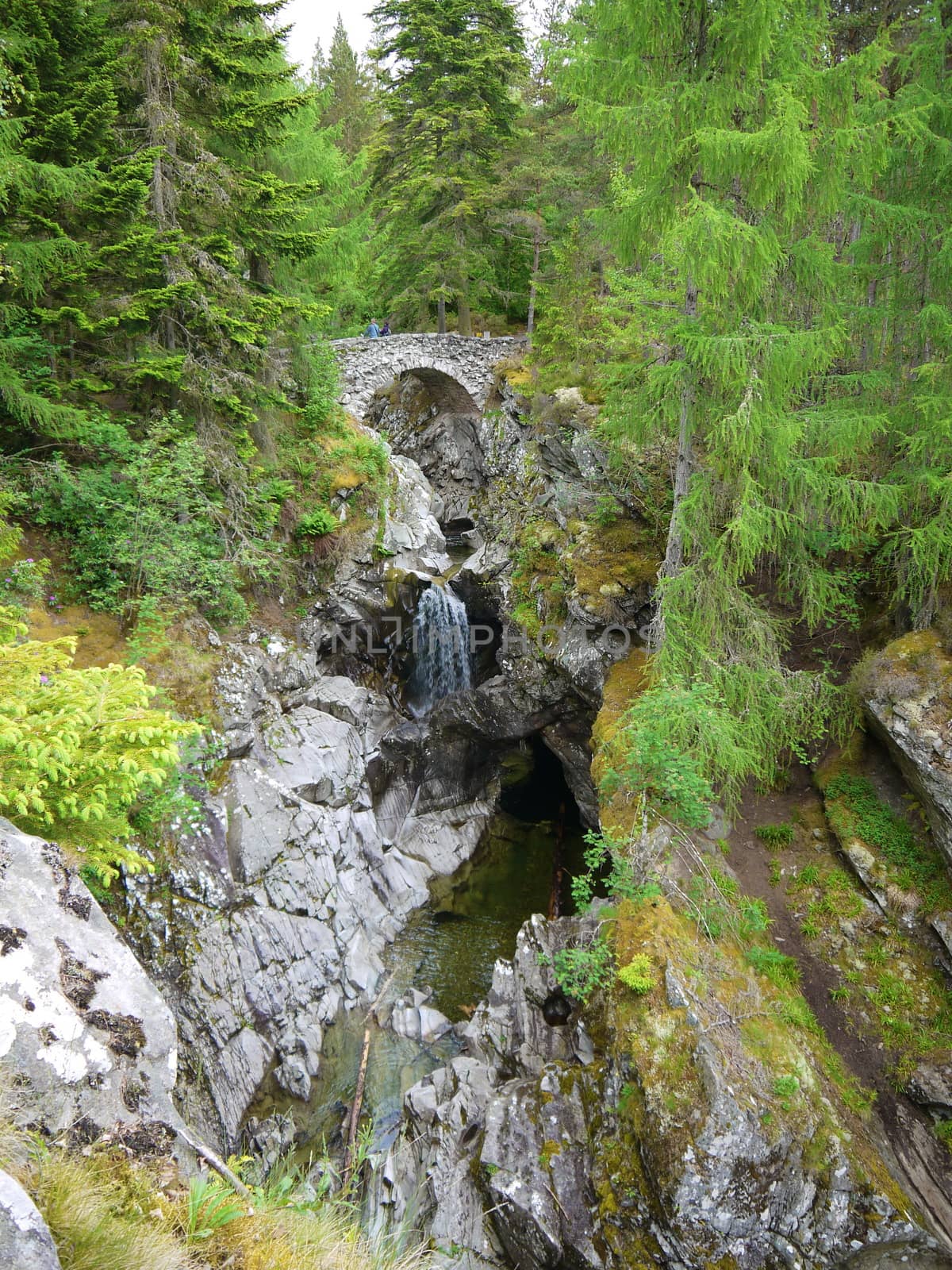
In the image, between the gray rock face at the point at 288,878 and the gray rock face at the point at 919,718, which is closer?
the gray rock face at the point at 919,718

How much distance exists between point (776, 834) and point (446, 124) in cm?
2366

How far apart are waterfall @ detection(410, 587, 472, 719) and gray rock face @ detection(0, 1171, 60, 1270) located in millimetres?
14547

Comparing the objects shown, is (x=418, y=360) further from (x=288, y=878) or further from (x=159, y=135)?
(x=288, y=878)

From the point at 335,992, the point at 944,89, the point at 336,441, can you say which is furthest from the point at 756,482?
the point at 336,441

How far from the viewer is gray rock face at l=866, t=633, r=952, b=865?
8164 mm

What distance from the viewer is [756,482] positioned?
818 centimetres

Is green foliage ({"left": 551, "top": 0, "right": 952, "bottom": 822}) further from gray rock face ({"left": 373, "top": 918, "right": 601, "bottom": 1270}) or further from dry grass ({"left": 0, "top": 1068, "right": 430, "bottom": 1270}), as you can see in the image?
dry grass ({"left": 0, "top": 1068, "right": 430, "bottom": 1270})

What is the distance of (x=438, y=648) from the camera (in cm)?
1736

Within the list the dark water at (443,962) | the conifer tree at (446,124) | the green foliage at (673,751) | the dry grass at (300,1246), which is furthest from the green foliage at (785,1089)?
the conifer tree at (446,124)

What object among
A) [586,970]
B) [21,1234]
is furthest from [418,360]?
[21,1234]

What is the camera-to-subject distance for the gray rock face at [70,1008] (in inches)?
153

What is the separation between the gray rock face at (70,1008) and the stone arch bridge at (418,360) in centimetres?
1933

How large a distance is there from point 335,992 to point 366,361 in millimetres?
18944

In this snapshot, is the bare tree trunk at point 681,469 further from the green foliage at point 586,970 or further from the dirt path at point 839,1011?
the green foliage at point 586,970
